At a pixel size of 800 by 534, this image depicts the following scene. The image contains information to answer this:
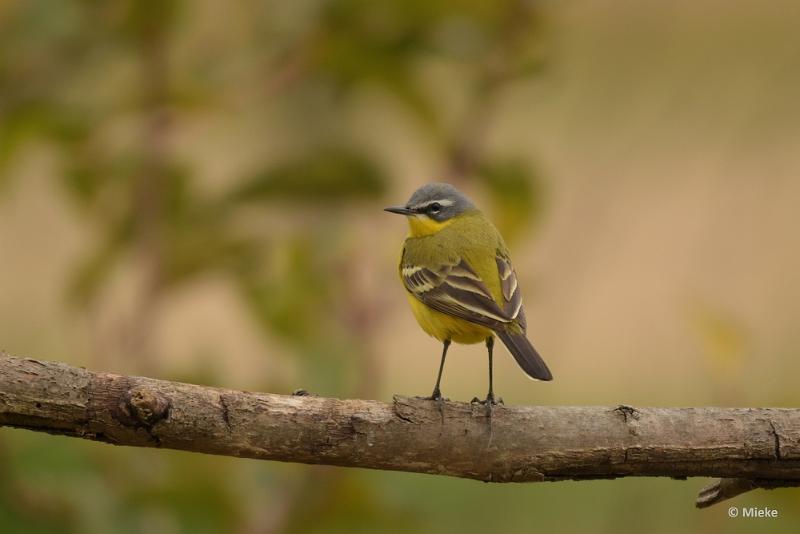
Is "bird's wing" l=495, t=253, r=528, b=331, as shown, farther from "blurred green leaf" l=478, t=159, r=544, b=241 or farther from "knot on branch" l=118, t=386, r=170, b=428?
"knot on branch" l=118, t=386, r=170, b=428

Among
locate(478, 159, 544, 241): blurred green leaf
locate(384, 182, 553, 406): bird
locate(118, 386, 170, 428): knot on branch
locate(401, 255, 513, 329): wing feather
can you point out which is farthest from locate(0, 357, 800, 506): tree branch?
locate(478, 159, 544, 241): blurred green leaf

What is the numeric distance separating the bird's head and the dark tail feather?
62 cm

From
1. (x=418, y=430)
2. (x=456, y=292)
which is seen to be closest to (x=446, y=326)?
(x=456, y=292)

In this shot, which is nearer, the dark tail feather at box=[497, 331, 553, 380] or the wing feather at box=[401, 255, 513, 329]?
the dark tail feather at box=[497, 331, 553, 380]

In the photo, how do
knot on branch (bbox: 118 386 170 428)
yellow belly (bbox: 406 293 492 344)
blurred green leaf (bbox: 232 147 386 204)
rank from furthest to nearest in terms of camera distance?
blurred green leaf (bbox: 232 147 386 204)
yellow belly (bbox: 406 293 492 344)
knot on branch (bbox: 118 386 170 428)

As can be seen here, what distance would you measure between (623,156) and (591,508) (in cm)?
149

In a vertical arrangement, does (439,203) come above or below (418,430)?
above

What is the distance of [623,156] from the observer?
123 inches

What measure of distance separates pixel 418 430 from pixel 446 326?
0.65 metres

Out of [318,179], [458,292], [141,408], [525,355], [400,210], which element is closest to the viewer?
[141,408]

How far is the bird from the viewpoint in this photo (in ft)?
7.02

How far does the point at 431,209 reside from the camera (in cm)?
275

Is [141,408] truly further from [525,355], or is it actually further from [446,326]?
[446,326]

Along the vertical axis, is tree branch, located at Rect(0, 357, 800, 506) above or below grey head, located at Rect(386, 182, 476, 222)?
below
